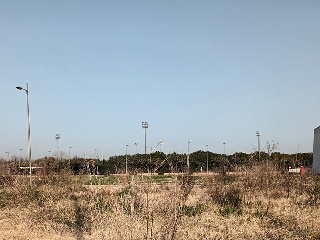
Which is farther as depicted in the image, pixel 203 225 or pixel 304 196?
pixel 304 196

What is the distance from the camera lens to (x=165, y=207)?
750cm

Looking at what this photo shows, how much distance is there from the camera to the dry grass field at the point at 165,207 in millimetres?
6672

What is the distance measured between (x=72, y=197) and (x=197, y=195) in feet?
17.5

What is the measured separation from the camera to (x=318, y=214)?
1148 cm

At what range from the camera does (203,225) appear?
10.1 meters

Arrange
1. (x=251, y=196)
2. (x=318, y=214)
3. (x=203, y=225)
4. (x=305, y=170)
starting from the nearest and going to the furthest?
(x=203, y=225) < (x=318, y=214) < (x=251, y=196) < (x=305, y=170)

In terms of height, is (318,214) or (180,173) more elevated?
(180,173)

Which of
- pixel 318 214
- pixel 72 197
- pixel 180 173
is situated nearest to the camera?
pixel 180 173

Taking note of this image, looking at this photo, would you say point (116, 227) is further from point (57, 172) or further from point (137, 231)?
point (57, 172)

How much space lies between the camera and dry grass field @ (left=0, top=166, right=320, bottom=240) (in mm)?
6672

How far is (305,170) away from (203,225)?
921cm

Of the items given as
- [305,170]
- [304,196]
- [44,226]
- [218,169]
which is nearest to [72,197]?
[44,226]

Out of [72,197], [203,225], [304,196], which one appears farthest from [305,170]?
[72,197]

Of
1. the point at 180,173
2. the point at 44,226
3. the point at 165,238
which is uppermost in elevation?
the point at 180,173
